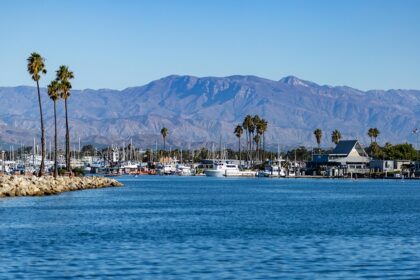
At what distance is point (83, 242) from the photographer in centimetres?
4500

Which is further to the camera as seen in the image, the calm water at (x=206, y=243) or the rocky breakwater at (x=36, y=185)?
the rocky breakwater at (x=36, y=185)

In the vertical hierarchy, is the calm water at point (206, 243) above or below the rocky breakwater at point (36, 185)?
below

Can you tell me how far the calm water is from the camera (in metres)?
34.9

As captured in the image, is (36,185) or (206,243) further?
(36,185)

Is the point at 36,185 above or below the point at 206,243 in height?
above

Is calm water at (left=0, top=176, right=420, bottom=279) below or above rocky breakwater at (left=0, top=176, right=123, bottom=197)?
below

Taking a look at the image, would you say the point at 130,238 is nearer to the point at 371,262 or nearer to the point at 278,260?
the point at 278,260

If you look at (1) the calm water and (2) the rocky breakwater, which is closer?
(1) the calm water

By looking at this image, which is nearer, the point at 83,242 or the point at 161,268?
the point at 161,268

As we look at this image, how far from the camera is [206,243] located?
4462cm

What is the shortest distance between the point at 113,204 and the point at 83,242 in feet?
125

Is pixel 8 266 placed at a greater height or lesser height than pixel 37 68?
lesser

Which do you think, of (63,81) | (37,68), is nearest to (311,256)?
(37,68)

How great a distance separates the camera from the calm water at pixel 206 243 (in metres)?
34.9
